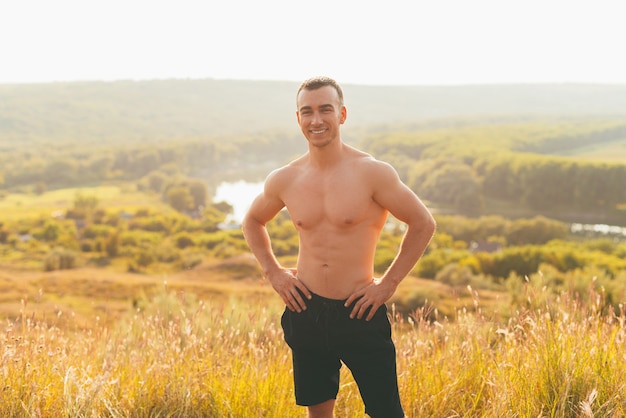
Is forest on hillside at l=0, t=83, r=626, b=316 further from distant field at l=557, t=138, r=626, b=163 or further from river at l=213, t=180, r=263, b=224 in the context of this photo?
river at l=213, t=180, r=263, b=224

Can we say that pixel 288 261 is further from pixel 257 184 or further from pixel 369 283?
pixel 257 184

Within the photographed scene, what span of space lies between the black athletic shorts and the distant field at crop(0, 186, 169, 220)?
95.9 m

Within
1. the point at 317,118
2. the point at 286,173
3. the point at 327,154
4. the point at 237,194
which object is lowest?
the point at 237,194

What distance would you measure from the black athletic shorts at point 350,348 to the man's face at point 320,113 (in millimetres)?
911

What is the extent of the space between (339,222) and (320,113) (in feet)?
Answer: 2.02

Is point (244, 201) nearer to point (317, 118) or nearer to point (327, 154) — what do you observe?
point (327, 154)

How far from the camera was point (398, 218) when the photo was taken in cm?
309

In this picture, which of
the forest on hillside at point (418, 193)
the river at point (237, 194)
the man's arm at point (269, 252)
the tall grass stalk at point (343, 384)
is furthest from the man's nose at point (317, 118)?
the river at point (237, 194)

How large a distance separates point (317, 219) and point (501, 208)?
9777 centimetres

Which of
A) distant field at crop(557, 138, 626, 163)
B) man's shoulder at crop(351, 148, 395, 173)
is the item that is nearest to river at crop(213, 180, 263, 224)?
distant field at crop(557, 138, 626, 163)

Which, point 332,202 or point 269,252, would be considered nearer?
point 332,202

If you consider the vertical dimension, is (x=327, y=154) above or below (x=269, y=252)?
above

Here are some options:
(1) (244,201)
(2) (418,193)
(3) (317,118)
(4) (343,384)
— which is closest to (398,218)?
(3) (317,118)

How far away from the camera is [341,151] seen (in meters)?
3.31
